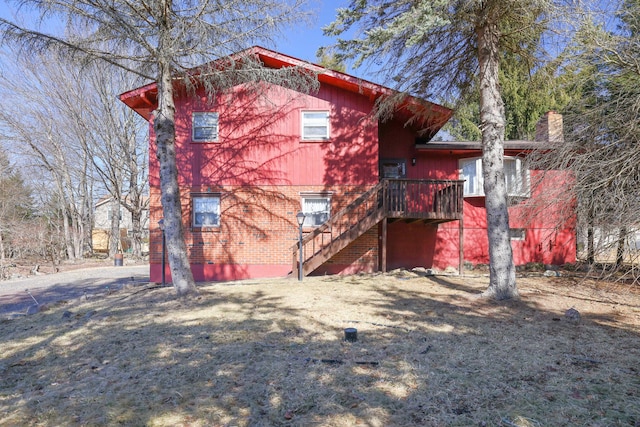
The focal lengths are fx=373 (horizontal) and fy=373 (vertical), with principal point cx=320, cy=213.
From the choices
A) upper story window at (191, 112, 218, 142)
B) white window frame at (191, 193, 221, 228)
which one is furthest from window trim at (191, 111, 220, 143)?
white window frame at (191, 193, 221, 228)

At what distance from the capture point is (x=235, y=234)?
11883 millimetres

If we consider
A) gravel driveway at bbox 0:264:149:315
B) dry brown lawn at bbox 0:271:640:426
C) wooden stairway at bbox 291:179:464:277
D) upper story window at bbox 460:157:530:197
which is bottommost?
gravel driveway at bbox 0:264:149:315

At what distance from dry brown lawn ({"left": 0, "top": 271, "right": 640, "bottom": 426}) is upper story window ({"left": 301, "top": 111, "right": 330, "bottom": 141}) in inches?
245

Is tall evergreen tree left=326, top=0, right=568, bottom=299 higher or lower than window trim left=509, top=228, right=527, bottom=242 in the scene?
higher

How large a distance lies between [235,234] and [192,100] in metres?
4.55

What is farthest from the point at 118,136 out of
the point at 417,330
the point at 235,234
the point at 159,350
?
the point at 417,330

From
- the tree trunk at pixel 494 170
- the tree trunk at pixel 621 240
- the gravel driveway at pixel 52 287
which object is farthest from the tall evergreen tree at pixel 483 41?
the gravel driveway at pixel 52 287

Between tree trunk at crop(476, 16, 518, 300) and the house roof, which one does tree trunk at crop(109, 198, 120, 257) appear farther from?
tree trunk at crop(476, 16, 518, 300)

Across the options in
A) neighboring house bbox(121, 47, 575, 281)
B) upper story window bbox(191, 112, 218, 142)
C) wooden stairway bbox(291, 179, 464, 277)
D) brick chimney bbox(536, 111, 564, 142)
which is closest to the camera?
wooden stairway bbox(291, 179, 464, 277)

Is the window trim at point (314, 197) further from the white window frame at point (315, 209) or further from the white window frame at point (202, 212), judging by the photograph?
the white window frame at point (202, 212)

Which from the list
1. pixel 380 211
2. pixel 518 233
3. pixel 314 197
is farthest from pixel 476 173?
pixel 314 197

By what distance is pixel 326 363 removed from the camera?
13.4ft

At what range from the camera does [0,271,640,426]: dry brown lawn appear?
3.07 m

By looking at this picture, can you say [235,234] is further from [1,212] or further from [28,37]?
[1,212]
